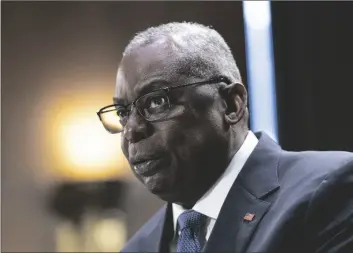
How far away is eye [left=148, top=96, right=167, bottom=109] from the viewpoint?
3.86ft

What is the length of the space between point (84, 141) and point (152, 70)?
0.83m

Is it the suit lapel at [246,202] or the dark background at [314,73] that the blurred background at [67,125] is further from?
the suit lapel at [246,202]

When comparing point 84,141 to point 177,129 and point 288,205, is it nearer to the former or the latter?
point 177,129

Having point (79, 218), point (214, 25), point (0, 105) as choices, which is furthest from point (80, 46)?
point (79, 218)

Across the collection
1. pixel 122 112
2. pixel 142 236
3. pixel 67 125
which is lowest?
pixel 142 236

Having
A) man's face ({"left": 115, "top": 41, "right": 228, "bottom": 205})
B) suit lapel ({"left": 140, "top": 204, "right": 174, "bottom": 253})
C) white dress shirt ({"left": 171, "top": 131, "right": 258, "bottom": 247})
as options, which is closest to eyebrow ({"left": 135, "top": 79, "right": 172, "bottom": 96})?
man's face ({"left": 115, "top": 41, "right": 228, "bottom": 205})

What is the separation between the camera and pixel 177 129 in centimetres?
117

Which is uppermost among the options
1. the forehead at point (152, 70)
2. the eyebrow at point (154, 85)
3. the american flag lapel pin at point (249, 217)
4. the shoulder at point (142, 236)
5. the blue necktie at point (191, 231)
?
the forehead at point (152, 70)

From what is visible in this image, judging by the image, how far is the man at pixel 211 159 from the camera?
1.06 m

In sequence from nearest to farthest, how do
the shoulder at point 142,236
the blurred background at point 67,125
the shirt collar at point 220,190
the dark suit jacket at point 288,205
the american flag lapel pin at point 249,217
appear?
the dark suit jacket at point 288,205, the american flag lapel pin at point 249,217, the shirt collar at point 220,190, the shoulder at point 142,236, the blurred background at point 67,125

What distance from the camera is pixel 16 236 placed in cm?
189

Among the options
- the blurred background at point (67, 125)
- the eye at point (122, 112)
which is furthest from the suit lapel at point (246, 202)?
the blurred background at point (67, 125)

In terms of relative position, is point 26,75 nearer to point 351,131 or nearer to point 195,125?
point 195,125

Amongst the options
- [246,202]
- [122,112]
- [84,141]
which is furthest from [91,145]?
[246,202]
